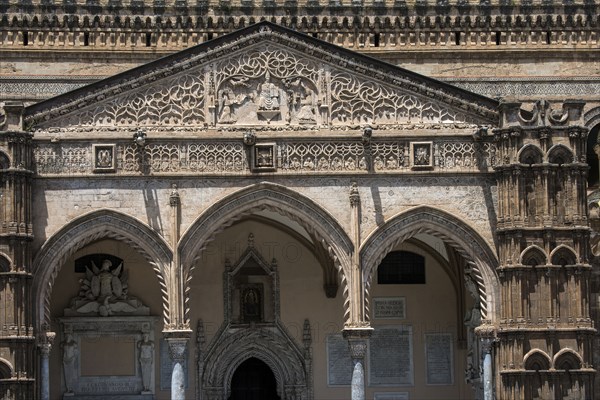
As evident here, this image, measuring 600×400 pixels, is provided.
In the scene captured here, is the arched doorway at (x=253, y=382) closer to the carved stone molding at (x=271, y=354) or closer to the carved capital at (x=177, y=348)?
the carved stone molding at (x=271, y=354)

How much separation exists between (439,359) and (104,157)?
10.1m

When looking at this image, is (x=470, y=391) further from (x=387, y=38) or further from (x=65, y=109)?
(x=65, y=109)

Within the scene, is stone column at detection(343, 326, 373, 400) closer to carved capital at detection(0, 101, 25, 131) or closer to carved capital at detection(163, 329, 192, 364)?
carved capital at detection(163, 329, 192, 364)

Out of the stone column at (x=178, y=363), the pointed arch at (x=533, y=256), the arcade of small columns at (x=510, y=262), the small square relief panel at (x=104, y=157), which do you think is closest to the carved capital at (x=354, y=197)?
the arcade of small columns at (x=510, y=262)

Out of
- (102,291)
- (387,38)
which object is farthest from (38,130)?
(387,38)

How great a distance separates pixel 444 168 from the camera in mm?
32594

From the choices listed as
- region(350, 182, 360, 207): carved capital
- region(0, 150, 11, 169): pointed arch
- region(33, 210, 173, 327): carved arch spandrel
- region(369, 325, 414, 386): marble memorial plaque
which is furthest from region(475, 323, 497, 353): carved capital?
region(0, 150, 11, 169): pointed arch

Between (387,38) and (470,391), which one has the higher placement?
(387,38)

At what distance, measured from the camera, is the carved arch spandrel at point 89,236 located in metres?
31.8

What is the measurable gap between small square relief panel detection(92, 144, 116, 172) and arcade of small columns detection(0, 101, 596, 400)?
144cm

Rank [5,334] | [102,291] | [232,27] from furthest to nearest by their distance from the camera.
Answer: [232,27] < [102,291] < [5,334]

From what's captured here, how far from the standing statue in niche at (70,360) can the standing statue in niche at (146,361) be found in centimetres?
158

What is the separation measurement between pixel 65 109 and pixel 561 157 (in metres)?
11.0

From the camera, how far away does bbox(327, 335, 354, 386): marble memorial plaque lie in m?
35.8
